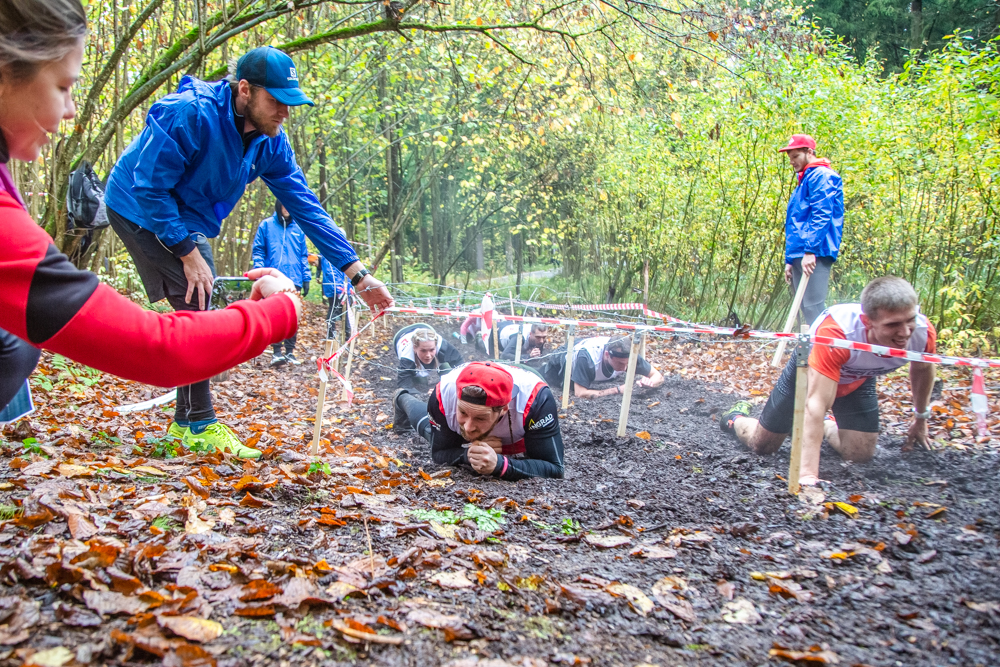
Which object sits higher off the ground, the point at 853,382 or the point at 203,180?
the point at 203,180

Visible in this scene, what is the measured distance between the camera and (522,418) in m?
3.98

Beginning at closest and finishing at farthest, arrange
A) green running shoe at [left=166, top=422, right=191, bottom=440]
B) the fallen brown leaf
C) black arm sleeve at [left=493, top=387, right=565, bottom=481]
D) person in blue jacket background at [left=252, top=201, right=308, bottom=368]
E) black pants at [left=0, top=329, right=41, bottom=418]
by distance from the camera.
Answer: the fallen brown leaf, black pants at [left=0, top=329, right=41, bottom=418], green running shoe at [left=166, top=422, right=191, bottom=440], black arm sleeve at [left=493, top=387, right=565, bottom=481], person in blue jacket background at [left=252, top=201, right=308, bottom=368]

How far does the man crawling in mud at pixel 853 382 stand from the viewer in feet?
11.8

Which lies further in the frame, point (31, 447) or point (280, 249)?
point (280, 249)

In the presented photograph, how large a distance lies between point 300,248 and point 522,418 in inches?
221

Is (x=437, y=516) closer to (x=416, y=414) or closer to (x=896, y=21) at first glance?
(x=416, y=414)

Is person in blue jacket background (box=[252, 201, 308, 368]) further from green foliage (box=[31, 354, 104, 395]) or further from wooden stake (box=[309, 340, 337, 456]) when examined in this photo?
wooden stake (box=[309, 340, 337, 456])

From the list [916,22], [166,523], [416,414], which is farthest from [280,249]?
[916,22]

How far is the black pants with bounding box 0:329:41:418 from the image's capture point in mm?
1697

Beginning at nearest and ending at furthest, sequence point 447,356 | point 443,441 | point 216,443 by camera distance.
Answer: point 216,443 → point 443,441 → point 447,356

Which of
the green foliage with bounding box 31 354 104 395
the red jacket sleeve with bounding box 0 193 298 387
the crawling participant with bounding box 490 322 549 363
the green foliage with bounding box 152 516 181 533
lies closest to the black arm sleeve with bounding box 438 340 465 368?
the crawling participant with bounding box 490 322 549 363

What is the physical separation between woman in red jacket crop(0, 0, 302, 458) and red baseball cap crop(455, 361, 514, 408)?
2103 millimetres

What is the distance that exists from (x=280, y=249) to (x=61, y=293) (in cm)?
725

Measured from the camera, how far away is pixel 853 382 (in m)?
4.46
